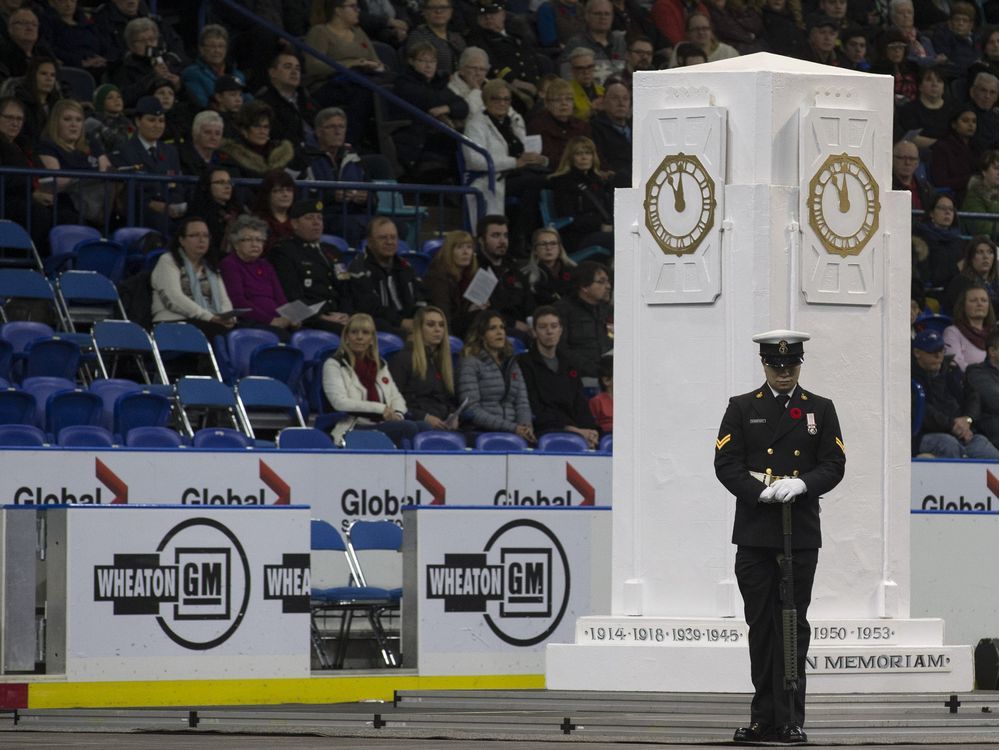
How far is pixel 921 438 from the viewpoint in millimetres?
20312

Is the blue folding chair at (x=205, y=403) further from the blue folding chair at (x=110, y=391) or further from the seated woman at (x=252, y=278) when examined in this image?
the seated woman at (x=252, y=278)

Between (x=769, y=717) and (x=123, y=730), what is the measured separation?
130 inches

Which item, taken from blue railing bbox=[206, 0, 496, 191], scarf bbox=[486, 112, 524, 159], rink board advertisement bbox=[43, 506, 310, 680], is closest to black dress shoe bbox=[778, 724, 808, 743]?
rink board advertisement bbox=[43, 506, 310, 680]

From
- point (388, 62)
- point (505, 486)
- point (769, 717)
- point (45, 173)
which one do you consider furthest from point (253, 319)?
point (769, 717)

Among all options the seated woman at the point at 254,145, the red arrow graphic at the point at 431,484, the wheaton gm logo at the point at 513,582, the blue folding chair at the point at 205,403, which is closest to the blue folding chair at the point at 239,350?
the blue folding chair at the point at 205,403

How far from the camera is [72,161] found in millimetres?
19328

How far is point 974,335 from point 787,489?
12.0 m

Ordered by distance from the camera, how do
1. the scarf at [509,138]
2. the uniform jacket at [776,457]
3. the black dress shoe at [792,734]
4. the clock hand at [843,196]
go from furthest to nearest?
the scarf at [509,138]
the clock hand at [843,196]
the uniform jacket at [776,457]
the black dress shoe at [792,734]

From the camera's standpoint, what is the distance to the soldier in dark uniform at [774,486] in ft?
34.8

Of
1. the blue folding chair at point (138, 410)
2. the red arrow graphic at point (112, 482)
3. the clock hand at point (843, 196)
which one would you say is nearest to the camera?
the clock hand at point (843, 196)

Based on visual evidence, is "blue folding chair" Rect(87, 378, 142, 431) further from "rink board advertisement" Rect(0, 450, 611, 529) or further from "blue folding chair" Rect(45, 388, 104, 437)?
"rink board advertisement" Rect(0, 450, 611, 529)

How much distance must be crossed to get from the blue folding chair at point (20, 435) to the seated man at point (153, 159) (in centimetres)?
433

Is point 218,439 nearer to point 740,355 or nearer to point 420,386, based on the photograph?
point 420,386

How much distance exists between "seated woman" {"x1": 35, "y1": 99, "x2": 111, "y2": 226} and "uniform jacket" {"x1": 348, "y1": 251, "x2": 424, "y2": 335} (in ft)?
7.42
